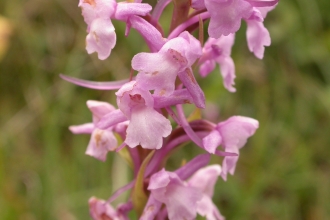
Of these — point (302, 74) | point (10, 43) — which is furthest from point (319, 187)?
point (10, 43)

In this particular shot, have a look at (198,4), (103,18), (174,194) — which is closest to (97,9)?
(103,18)

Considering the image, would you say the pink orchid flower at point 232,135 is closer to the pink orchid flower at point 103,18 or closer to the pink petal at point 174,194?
the pink petal at point 174,194

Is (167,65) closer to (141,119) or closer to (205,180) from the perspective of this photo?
(141,119)

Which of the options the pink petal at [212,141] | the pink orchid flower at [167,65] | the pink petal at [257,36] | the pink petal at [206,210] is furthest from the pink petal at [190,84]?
the pink petal at [206,210]

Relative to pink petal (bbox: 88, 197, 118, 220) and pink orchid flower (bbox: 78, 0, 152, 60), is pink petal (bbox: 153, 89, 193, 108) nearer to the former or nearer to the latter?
pink orchid flower (bbox: 78, 0, 152, 60)

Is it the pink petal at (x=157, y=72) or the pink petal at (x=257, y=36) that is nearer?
the pink petal at (x=157, y=72)

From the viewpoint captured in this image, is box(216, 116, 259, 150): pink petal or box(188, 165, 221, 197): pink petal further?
box(188, 165, 221, 197): pink petal

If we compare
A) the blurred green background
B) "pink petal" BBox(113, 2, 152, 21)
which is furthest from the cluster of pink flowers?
the blurred green background
